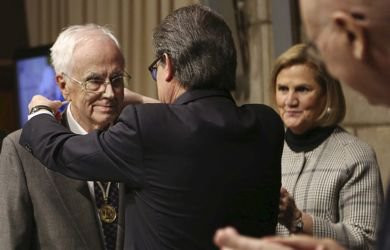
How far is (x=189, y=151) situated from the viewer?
1854 mm

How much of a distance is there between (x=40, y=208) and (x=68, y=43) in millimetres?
509

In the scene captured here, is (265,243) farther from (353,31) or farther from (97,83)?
(97,83)

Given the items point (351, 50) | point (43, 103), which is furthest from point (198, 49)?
point (351, 50)

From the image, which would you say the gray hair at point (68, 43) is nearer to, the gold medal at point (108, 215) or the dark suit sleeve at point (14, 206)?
the dark suit sleeve at point (14, 206)

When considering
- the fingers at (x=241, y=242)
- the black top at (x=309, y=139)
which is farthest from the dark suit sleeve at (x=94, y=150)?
the black top at (x=309, y=139)

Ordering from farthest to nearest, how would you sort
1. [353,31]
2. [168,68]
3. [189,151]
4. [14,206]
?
[14,206], [168,68], [189,151], [353,31]

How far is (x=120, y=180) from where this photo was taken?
74.9 inches

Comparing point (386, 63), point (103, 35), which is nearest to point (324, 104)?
point (103, 35)

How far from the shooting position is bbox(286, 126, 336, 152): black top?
2.70 metres

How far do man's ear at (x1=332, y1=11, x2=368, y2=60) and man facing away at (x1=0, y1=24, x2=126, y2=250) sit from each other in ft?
4.03

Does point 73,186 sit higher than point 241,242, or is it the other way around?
point 241,242

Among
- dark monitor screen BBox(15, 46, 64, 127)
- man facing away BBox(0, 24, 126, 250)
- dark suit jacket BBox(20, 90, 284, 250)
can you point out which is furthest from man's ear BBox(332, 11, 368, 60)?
dark monitor screen BBox(15, 46, 64, 127)

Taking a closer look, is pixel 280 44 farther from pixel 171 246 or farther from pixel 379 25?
pixel 379 25

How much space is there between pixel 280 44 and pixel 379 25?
2.54 m
